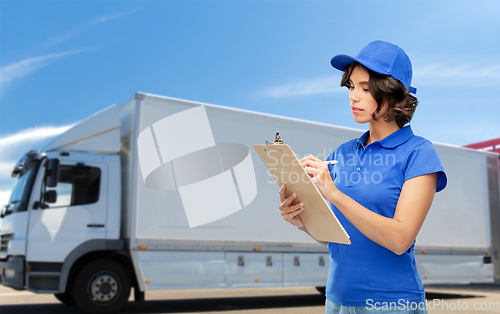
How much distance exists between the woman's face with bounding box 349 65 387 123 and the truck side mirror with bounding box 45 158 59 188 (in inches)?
240

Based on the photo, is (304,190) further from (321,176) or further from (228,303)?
(228,303)

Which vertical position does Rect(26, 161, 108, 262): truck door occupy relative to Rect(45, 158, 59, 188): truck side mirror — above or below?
below

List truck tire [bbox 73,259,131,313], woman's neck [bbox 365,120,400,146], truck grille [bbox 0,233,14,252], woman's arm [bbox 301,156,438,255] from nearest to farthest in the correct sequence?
1. woman's arm [bbox 301,156,438,255]
2. woman's neck [bbox 365,120,400,146]
3. truck tire [bbox 73,259,131,313]
4. truck grille [bbox 0,233,14,252]

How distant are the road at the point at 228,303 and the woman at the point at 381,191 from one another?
264 inches

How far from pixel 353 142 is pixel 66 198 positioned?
606cm

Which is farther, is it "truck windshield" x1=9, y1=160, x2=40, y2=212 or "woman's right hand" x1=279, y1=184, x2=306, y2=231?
"truck windshield" x1=9, y1=160, x2=40, y2=212

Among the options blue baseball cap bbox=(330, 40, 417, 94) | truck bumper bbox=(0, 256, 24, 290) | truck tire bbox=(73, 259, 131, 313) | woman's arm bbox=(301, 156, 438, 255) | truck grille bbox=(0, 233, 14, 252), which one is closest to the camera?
woman's arm bbox=(301, 156, 438, 255)

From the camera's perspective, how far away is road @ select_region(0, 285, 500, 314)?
786cm

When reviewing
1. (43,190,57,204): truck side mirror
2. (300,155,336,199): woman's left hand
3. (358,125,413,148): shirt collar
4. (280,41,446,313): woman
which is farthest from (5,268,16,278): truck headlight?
(358,125,413,148): shirt collar

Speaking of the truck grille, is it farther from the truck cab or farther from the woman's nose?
the woman's nose

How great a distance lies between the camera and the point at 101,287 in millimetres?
6684

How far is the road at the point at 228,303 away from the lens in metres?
7.86

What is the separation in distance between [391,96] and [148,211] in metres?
5.86

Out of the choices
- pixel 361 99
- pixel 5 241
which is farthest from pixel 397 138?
pixel 5 241
